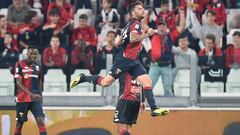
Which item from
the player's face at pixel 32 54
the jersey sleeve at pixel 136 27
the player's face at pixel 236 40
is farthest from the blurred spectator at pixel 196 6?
the jersey sleeve at pixel 136 27

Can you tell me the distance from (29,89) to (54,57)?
50.6 inches

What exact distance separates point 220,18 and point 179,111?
2.77 m

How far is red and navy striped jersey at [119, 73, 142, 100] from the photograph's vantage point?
9.70 meters

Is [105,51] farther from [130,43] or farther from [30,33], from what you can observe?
[130,43]

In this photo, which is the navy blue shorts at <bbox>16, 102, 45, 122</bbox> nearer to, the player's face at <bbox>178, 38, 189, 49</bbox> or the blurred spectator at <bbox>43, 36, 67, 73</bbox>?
the blurred spectator at <bbox>43, 36, 67, 73</bbox>

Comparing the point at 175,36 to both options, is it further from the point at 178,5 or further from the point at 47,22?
the point at 47,22

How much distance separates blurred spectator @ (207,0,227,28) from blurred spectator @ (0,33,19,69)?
4509 mm

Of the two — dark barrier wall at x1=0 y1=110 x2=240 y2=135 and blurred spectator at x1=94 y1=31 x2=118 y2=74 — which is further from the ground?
blurred spectator at x1=94 y1=31 x2=118 y2=74

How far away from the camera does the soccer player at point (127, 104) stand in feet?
31.8

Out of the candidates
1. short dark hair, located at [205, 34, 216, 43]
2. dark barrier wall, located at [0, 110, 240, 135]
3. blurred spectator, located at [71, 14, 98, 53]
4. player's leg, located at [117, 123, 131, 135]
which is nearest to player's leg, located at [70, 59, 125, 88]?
player's leg, located at [117, 123, 131, 135]

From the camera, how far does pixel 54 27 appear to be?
1374 cm

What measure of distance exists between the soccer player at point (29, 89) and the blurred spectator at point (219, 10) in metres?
4.75

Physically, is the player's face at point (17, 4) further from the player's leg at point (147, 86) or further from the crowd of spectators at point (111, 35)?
the player's leg at point (147, 86)

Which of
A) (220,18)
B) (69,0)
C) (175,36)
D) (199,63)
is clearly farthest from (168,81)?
(69,0)
